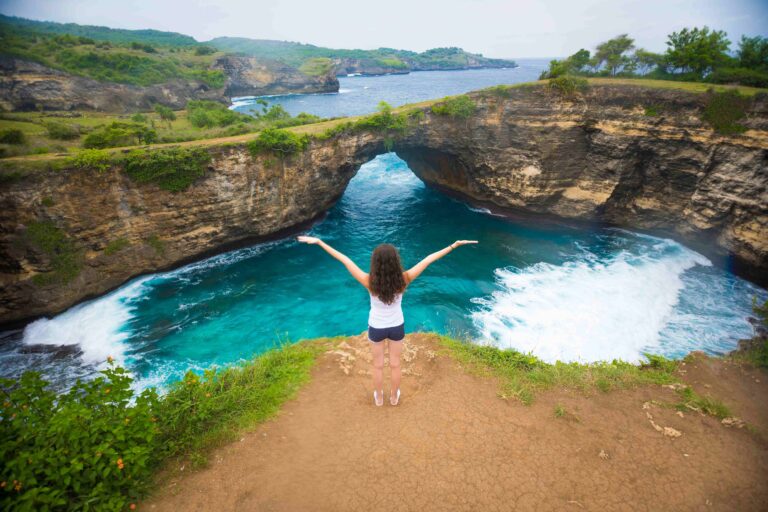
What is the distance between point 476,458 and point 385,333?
2.45 meters

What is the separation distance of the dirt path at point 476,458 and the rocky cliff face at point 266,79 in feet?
297

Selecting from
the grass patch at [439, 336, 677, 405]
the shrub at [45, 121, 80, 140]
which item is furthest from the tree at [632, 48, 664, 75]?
the shrub at [45, 121, 80, 140]

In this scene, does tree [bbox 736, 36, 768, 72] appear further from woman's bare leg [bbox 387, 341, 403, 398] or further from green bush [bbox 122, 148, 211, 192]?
green bush [bbox 122, 148, 211, 192]

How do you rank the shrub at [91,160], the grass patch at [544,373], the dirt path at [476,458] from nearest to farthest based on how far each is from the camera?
the dirt path at [476,458]
the grass patch at [544,373]
the shrub at [91,160]

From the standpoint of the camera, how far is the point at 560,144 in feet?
74.1

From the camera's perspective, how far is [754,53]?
20594 millimetres

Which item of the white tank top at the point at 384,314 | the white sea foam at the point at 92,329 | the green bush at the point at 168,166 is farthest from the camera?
the green bush at the point at 168,166

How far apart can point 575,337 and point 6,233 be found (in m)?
25.1

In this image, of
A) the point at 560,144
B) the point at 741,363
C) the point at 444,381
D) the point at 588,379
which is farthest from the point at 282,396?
the point at 560,144

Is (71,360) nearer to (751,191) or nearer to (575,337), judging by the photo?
(575,337)

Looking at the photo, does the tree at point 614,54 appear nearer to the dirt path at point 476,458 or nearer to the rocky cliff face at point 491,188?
the rocky cliff face at point 491,188

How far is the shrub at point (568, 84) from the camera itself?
69.3 ft

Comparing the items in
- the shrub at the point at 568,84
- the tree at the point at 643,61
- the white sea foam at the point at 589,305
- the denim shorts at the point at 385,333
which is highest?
the tree at the point at 643,61

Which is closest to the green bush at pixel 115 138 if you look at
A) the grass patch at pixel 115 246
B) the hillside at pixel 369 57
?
the grass patch at pixel 115 246
